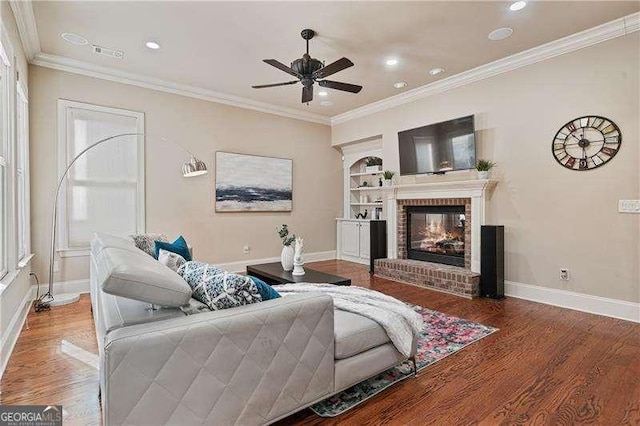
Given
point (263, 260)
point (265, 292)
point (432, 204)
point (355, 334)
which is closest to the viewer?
point (265, 292)

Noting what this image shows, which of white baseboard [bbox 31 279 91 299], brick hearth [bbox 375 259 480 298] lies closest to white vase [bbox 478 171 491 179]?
brick hearth [bbox 375 259 480 298]

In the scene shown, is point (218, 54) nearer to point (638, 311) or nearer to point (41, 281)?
point (41, 281)

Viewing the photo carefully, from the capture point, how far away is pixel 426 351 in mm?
2645

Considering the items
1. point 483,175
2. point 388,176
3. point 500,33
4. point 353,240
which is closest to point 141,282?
point 500,33

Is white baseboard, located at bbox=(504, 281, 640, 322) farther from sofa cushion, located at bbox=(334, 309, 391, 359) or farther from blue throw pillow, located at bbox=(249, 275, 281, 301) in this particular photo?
blue throw pillow, located at bbox=(249, 275, 281, 301)

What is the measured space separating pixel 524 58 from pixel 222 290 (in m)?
4.51

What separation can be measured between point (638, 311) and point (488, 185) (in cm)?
200

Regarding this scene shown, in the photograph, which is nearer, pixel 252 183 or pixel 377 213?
pixel 252 183

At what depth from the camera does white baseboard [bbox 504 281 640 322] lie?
3.39 meters

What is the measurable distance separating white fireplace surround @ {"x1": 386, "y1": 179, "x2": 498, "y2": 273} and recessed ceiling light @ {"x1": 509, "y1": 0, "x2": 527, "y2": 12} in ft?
6.48

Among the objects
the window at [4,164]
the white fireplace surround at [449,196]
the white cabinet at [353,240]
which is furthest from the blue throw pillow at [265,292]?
the white cabinet at [353,240]

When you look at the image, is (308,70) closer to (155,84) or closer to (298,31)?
(298,31)

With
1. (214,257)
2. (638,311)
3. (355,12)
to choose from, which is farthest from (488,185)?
(214,257)

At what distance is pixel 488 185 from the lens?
4.45 metres
